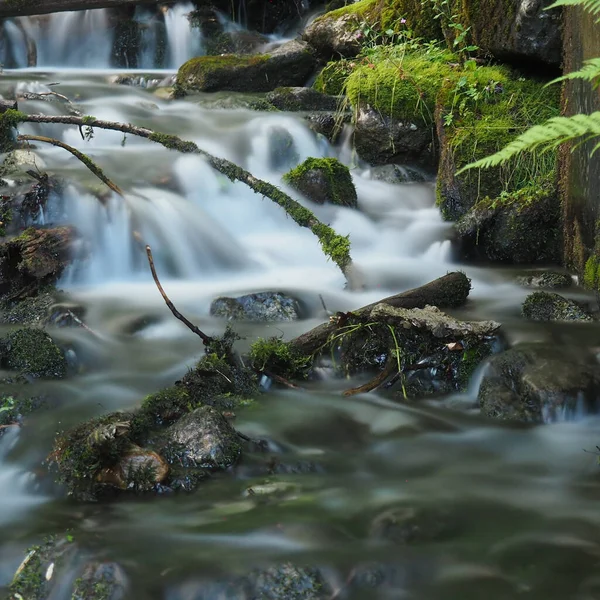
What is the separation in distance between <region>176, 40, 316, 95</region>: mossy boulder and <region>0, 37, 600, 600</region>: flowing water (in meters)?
4.04

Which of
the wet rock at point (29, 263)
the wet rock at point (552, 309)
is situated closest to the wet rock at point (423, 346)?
the wet rock at point (552, 309)

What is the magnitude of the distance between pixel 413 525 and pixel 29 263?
402 cm

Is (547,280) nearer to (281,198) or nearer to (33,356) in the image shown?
(281,198)

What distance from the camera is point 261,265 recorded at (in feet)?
22.6

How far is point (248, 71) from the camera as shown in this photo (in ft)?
35.9

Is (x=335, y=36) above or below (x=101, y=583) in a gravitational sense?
above

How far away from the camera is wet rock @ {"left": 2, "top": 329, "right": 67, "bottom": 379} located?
14.4 ft

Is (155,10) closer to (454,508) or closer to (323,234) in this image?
(323,234)

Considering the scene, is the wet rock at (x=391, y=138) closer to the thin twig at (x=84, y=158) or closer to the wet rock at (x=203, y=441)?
the thin twig at (x=84, y=158)

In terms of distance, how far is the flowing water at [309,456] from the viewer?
2.62 meters

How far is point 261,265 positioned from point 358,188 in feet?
6.10

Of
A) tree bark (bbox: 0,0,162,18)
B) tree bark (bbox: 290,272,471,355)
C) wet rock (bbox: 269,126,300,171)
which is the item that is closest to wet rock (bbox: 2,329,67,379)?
tree bark (bbox: 290,272,471,355)


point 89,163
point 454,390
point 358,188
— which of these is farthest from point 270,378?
point 358,188

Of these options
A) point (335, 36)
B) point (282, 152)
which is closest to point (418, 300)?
point (282, 152)
